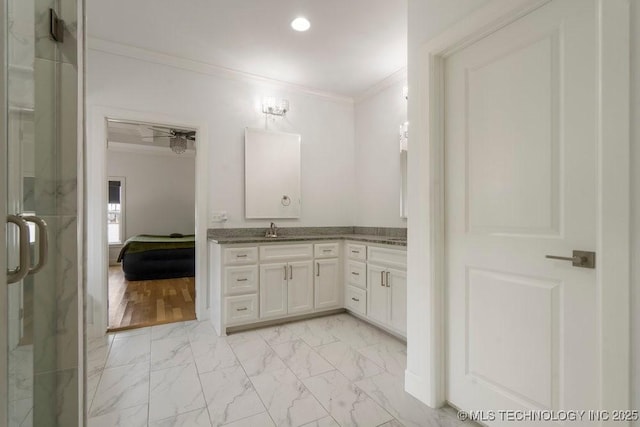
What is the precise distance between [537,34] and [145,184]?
24.4 ft

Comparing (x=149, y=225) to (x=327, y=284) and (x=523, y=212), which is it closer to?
(x=327, y=284)

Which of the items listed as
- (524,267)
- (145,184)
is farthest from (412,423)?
(145,184)

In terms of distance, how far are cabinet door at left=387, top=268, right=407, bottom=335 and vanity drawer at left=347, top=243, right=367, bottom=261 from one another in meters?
0.37

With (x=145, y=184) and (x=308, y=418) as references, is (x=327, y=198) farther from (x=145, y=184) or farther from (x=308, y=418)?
(x=145, y=184)

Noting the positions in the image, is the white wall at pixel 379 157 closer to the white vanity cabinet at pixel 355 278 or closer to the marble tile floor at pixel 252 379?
the white vanity cabinet at pixel 355 278

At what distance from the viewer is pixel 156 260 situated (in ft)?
16.1

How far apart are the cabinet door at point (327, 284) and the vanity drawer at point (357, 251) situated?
186 mm

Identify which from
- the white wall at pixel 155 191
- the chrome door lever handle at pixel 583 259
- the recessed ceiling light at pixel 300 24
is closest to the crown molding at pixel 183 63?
the recessed ceiling light at pixel 300 24

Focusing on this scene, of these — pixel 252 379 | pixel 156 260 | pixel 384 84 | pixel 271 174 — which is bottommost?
pixel 252 379

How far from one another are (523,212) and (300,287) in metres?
2.19

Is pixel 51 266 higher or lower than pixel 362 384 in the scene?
higher

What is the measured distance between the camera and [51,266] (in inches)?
37.9

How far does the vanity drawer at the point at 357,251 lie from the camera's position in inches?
118

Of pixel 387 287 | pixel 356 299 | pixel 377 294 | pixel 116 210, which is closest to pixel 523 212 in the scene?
pixel 387 287
